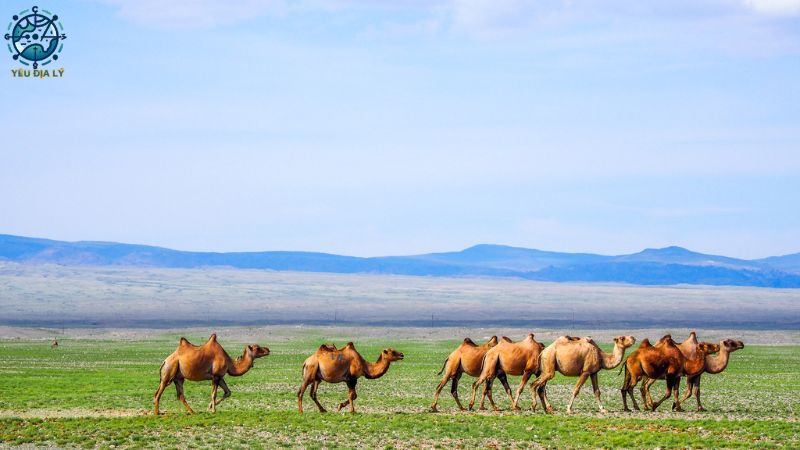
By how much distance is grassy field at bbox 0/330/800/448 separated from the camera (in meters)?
21.9

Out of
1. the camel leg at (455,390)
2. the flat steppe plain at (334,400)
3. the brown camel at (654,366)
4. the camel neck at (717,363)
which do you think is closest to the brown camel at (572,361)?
the brown camel at (654,366)

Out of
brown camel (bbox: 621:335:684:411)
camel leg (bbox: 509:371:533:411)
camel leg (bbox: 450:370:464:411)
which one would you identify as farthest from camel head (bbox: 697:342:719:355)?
camel leg (bbox: 450:370:464:411)

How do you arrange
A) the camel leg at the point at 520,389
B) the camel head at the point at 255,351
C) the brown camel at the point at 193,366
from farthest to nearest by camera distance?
the camel head at the point at 255,351
the camel leg at the point at 520,389
the brown camel at the point at 193,366

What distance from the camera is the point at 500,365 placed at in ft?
88.7

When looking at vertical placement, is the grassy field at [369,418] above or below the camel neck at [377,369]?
below

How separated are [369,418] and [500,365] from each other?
383 cm

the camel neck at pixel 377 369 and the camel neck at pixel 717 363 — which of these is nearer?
the camel neck at pixel 377 369

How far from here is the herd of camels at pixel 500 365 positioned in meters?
25.7

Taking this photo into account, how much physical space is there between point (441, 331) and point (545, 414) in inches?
2570

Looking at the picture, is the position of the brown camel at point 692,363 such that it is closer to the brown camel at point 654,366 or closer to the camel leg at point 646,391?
the camel leg at point 646,391

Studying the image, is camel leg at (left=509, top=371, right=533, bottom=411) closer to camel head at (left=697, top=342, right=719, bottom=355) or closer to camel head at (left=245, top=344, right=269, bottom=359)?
camel head at (left=697, top=342, right=719, bottom=355)

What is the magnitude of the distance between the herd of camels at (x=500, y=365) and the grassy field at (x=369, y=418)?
72 centimetres

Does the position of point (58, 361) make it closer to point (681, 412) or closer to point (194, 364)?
point (194, 364)

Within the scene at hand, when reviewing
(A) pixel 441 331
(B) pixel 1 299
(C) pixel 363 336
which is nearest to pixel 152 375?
(C) pixel 363 336
